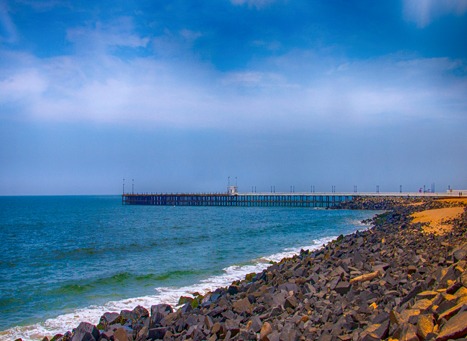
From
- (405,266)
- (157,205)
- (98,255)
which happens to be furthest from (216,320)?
(157,205)

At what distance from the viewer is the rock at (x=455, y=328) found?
15.6 feet

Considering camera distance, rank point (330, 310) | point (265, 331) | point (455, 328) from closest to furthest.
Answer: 1. point (455, 328)
2. point (265, 331)
3. point (330, 310)

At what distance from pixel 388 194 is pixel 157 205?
62.2 meters

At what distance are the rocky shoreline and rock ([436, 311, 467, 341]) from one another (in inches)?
0.4

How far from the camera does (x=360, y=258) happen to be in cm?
1348

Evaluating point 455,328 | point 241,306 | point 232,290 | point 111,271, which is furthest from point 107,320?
point 111,271

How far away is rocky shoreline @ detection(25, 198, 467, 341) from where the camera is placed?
5742 mm

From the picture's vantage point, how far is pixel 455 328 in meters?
4.84

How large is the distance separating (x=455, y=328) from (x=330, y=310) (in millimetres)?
3008

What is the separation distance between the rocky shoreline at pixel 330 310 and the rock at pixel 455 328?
1cm

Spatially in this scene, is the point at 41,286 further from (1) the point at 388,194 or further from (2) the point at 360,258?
(1) the point at 388,194

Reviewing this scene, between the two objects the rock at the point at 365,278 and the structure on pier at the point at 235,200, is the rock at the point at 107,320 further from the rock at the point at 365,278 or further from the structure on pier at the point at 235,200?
the structure on pier at the point at 235,200

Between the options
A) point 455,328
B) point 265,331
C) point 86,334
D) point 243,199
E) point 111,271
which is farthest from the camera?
point 243,199

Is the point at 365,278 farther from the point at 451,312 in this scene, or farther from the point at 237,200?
the point at 237,200
